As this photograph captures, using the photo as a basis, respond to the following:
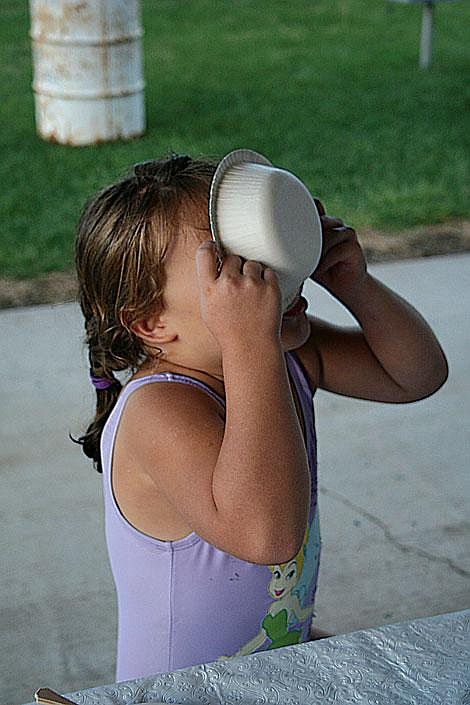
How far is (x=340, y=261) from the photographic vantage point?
4.91 feet

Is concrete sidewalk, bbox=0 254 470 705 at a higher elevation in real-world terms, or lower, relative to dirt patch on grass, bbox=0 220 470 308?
higher

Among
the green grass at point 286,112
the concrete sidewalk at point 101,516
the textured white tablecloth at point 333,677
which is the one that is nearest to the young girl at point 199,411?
the textured white tablecloth at point 333,677

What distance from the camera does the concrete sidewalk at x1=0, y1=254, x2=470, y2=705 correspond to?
2.15m

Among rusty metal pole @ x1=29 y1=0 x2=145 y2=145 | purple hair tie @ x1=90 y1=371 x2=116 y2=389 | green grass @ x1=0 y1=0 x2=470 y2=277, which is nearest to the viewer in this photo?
purple hair tie @ x1=90 y1=371 x2=116 y2=389

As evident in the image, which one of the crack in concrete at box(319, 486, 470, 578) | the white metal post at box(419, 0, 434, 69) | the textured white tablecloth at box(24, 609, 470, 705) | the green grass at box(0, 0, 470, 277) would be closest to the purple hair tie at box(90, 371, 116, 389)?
the textured white tablecloth at box(24, 609, 470, 705)

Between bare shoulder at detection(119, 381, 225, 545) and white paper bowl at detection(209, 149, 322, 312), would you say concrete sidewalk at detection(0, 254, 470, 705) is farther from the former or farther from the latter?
white paper bowl at detection(209, 149, 322, 312)

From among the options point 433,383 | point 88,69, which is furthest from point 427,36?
point 433,383

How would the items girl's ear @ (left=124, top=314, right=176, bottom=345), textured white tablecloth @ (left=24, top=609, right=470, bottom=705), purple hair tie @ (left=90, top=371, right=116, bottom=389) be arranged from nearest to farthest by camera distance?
textured white tablecloth @ (left=24, top=609, right=470, bottom=705) → girl's ear @ (left=124, top=314, right=176, bottom=345) → purple hair tie @ (left=90, top=371, right=116, bottom=389)

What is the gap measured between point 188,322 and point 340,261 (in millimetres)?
303

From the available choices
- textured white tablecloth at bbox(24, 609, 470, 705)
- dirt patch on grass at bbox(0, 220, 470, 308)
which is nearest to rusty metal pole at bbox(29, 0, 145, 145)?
dirt patch on grass at bbox(0, 220, 470, 308)

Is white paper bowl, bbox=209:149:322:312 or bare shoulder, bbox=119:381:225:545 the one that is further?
bare shoulder, bbox=119:381:225:545

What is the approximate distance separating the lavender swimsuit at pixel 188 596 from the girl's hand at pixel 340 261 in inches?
11.5

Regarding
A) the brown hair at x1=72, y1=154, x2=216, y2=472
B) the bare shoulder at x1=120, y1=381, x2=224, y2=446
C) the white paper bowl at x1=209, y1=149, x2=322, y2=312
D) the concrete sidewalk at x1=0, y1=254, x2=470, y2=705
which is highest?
the white paper bowl at x1=209, y1=149, x2=322, y2=312

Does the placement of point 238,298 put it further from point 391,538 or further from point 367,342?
point 391,538
